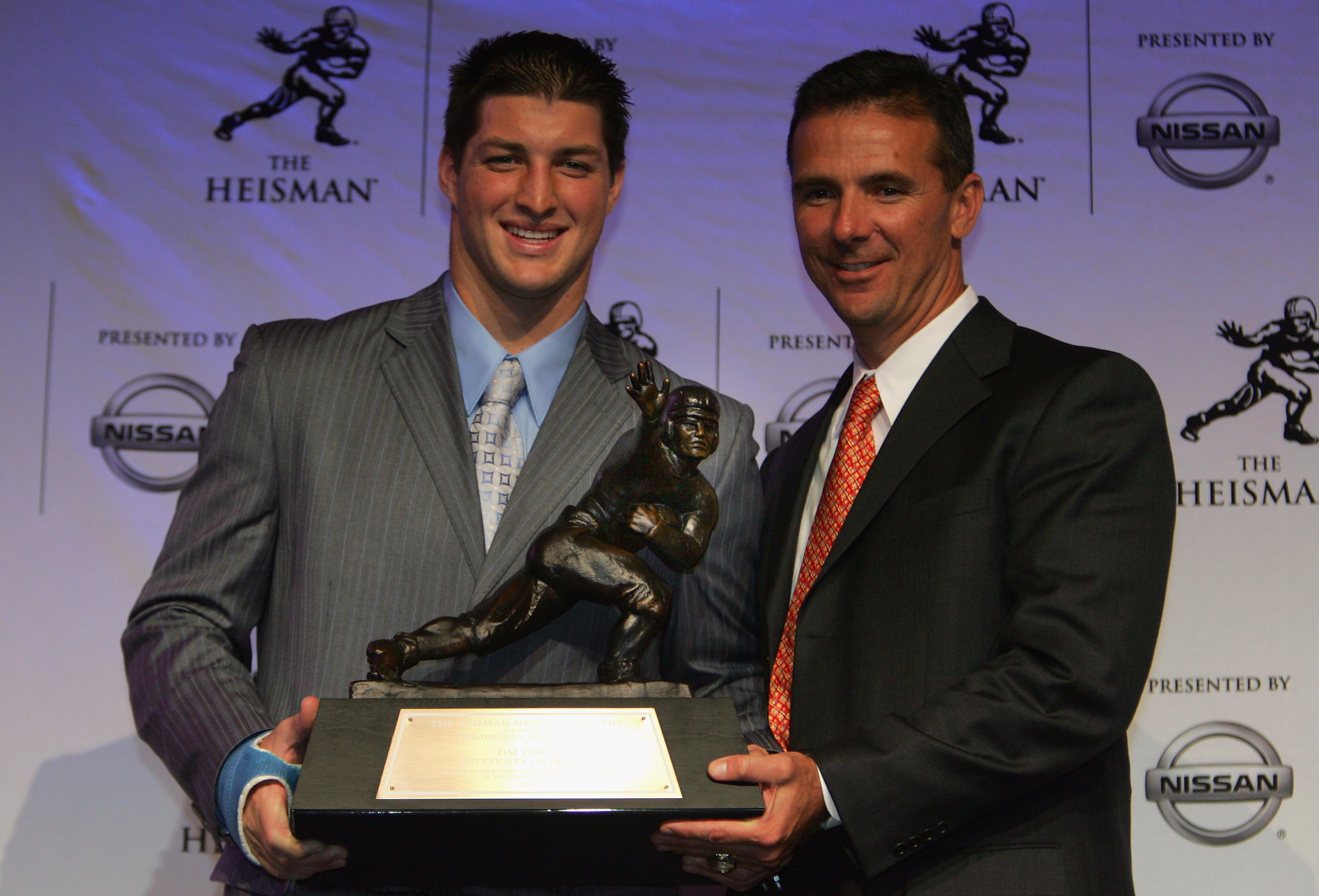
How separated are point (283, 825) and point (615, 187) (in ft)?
3.98

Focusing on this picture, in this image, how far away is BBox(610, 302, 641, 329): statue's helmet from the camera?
3277mm

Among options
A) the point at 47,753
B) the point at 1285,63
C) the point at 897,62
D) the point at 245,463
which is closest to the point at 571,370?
the point at 245,463

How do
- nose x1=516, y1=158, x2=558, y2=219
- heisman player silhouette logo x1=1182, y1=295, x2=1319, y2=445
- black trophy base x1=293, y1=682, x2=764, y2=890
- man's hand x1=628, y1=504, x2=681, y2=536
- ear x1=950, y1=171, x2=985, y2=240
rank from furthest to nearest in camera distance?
heisman player silhouette logo x1=1182, y1=295, x2=1319, y2=445
ear x1=950, y1=171, x2=985, y2=240
nose x1=516, y1=158, x2=558, y2=219
man's hand x1=628, y1=504, x2=681, y2=536
black trophy base x1=293, y1=682, x2=764, y2=890

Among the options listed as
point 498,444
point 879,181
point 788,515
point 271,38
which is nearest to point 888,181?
point 879,181

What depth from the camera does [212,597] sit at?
1.77 m

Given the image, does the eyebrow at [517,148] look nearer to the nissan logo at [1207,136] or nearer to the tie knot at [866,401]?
the tie knot at [866,401]

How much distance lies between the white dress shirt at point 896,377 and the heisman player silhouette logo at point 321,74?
189 centimetres

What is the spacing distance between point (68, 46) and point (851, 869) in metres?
3.12

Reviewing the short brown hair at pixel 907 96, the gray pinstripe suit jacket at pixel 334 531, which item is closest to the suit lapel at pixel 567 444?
the gray pinstripe suit jacket at pixel 334 531

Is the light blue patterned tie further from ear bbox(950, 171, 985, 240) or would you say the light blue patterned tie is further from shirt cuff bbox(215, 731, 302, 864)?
ear bbox(950, 171, 985, 240)

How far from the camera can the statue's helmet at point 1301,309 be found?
3.19 meters

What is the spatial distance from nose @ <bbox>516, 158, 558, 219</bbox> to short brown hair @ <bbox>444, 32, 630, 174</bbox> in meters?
0.12

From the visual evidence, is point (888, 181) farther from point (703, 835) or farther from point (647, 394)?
point (703, 835)

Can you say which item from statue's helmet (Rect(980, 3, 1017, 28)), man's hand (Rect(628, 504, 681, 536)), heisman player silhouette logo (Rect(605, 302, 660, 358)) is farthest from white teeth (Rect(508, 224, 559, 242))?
statue's helmet (Rect(980, 3, 1017, 28))
